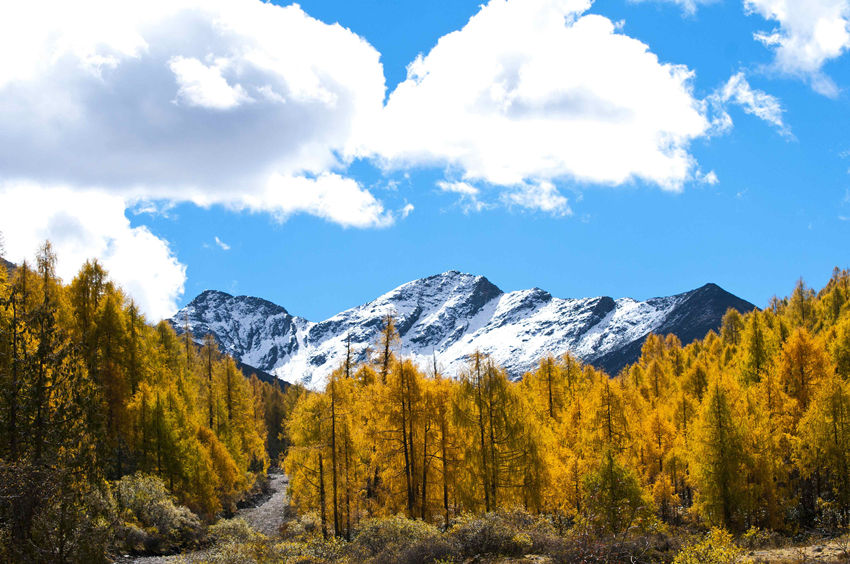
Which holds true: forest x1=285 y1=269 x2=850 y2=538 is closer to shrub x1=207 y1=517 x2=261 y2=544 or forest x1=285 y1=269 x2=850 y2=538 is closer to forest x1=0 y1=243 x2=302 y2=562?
shrub x1=207 y1=517 x2=261 y2=544

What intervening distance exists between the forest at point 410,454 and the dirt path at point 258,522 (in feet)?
4.11

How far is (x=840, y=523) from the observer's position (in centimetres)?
2536

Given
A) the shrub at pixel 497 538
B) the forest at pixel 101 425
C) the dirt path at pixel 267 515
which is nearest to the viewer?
the forest at pixel 101 425

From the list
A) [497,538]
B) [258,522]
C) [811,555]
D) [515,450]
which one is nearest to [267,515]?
[258,522]

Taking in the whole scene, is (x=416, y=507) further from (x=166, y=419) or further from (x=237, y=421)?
(x=237, y=421)

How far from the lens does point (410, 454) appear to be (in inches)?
1067

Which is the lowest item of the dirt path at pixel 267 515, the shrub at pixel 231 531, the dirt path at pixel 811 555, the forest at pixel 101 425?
the dirt path at pixel 267 515

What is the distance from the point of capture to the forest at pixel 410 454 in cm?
1611

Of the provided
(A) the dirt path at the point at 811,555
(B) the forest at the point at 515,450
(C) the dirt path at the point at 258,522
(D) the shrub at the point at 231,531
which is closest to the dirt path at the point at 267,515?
(C) the dirt path at the point at 258,522

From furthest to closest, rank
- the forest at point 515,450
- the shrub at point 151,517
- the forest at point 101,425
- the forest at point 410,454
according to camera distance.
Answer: the shrub at point 151,517
the forest at point 515,450
the forest at point 410,454
the forest at point 101,425

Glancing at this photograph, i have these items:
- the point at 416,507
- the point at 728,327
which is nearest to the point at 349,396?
the point at 416,507

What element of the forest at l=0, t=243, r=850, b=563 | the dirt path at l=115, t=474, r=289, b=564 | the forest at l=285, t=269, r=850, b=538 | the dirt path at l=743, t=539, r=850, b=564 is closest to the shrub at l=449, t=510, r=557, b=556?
the forest at l=0, t=243, r=850, b=563

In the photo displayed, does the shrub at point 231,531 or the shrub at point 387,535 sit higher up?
the shrub at point 387,535

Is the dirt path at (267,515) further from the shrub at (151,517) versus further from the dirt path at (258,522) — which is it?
the shrub at (151,517)
